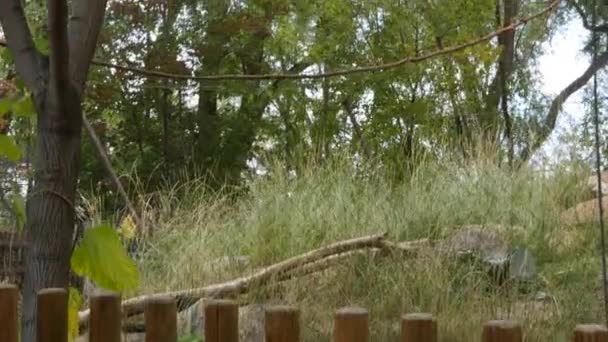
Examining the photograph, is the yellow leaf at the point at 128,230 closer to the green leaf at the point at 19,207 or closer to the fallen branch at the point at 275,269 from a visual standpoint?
the fallen branch at the point at 275,269

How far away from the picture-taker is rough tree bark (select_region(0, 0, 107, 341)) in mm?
1041

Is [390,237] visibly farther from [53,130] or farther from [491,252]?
[53,130]

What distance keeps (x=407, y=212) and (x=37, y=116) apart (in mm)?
3482

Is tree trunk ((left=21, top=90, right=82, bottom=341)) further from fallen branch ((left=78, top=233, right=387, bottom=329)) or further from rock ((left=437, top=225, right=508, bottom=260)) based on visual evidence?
rock ((left=437, top=225, right=508, bottom=260))

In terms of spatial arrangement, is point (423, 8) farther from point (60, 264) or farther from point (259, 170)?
point (60, 264)

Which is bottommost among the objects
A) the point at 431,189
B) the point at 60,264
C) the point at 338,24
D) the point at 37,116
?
the point at 60,264

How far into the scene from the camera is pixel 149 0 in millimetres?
7168

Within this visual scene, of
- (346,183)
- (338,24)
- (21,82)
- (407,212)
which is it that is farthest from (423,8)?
(21,82)

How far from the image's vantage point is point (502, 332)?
116cm

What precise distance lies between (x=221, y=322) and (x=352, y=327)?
0.19 m

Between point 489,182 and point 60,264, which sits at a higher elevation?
point 489,182

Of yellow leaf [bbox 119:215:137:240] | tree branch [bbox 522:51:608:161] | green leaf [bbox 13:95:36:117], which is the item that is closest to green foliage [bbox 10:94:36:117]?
green leaf [bbox 13:95:36:117]

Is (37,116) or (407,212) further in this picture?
(407,212)

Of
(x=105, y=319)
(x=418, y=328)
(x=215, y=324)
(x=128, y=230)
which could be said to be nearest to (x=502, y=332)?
(x=418, y=328)
